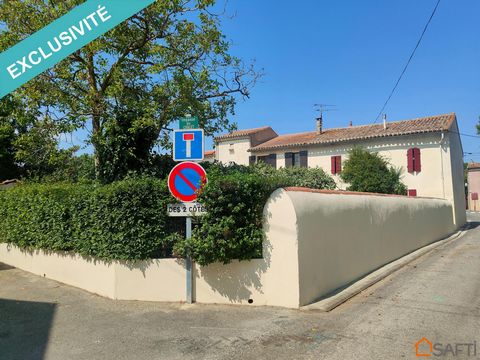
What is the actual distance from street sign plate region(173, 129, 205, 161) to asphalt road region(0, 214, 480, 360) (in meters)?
2.48

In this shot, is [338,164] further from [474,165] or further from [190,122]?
[474,165]

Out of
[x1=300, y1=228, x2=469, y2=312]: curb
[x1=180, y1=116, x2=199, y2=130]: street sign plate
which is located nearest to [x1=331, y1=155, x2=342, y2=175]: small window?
[x1=300, y1=228, x2=469, y2=312]: curb

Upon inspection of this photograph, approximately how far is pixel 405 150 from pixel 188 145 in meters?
21.8

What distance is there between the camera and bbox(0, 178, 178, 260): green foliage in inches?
256

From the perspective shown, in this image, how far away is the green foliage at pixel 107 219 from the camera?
21.4ft

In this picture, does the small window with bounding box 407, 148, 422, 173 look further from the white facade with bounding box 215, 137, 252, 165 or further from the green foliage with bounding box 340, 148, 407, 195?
the white facade with bounding box 215, 137, 252, 165

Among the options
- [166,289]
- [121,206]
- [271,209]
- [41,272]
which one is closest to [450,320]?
[271,209]

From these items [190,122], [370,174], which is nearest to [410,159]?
[370,174]

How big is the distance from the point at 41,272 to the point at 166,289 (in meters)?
4.11

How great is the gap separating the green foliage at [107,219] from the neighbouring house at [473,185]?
52.6m

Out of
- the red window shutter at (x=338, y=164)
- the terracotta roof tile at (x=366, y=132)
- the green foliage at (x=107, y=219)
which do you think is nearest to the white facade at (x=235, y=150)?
the terracotta roof tile at (x=366, y=132)

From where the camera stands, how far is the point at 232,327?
5297mm

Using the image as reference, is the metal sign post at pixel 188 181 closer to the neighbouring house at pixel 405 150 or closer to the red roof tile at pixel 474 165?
the neighbouring house at pixel 405 150

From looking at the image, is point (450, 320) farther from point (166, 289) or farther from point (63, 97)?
point (63, 97)
